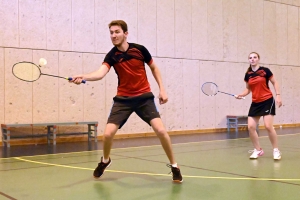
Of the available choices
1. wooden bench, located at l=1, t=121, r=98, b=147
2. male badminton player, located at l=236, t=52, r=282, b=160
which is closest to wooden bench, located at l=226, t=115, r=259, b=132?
wooden bench, located at l=1, t=121, r=98, b=147

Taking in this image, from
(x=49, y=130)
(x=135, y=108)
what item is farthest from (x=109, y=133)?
(x=49, y=130)

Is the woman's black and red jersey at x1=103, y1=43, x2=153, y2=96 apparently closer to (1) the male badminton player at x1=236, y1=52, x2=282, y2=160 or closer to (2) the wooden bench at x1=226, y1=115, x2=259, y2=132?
(1) the male badminton player at x1=236, y1=52, x2=282, y2=160

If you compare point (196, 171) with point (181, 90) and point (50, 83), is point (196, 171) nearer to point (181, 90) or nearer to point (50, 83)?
point (50, 83)

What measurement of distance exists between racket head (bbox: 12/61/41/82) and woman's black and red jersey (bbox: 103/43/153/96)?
4.13 feet

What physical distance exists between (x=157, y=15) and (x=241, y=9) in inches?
171

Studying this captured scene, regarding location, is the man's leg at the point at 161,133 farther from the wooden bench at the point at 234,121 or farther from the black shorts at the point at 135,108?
the wooden bench at the point at 234,121

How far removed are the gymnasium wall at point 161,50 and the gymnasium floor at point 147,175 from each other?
286 cm

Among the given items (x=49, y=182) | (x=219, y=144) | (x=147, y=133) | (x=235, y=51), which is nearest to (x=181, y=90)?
(x=147, y=133)

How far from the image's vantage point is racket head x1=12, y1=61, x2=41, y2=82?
5.98 m

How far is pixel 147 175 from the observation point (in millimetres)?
6008

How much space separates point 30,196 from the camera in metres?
4.64

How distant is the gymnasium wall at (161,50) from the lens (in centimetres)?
1123

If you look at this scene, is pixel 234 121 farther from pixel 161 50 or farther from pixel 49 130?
pixel 49 130

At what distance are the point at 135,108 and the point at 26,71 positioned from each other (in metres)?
1.92
